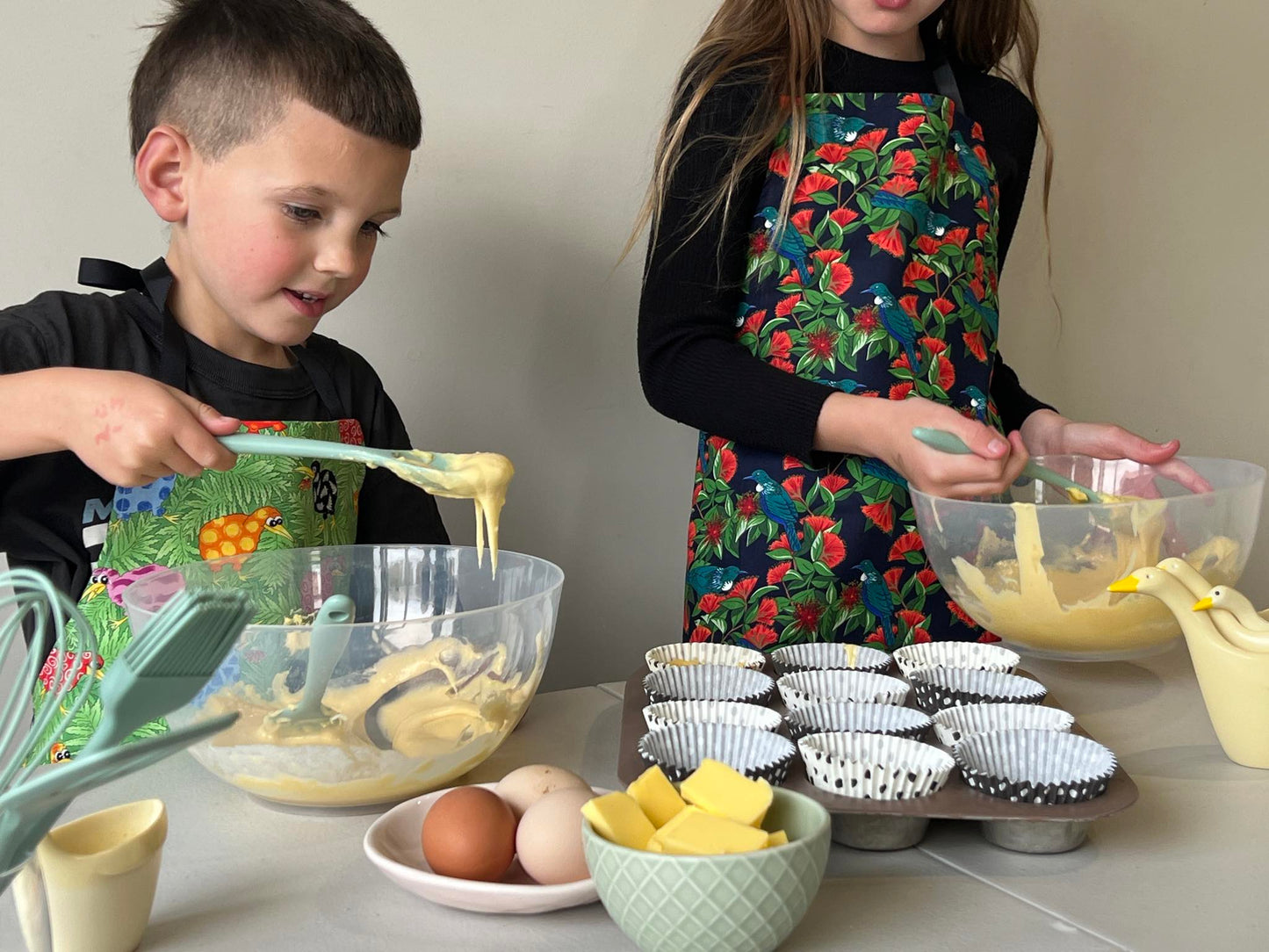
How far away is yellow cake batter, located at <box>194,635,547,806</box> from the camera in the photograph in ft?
2.26

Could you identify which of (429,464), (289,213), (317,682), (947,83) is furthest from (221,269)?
(947,83)

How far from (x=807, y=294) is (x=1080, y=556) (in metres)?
0.41

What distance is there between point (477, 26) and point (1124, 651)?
100 cm

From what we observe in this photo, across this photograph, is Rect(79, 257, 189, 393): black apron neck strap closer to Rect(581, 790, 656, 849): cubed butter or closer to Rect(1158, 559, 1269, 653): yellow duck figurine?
Rect(581, 790, 656, 849): cubed butter

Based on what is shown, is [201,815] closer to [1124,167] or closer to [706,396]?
[706,396]

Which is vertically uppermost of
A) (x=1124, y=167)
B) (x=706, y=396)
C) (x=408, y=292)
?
(x=1124, y=167)

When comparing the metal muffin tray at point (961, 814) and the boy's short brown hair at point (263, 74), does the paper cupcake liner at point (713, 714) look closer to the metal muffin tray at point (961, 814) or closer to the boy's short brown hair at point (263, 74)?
the metal muffin tray at point (961, 814)

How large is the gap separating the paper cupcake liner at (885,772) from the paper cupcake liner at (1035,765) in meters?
0.02

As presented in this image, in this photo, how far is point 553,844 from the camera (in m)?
0.60

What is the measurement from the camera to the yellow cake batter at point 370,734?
689mm

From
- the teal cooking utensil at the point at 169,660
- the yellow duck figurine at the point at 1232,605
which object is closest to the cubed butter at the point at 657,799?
the teal cooking utensil at the point at 169,660

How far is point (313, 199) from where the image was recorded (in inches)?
38.6

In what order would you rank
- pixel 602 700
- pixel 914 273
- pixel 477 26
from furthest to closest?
pixel 477 26, pixel 914 273, pixel 602 700

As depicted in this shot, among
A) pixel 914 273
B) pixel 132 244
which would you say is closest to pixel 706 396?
pixel 914 273
